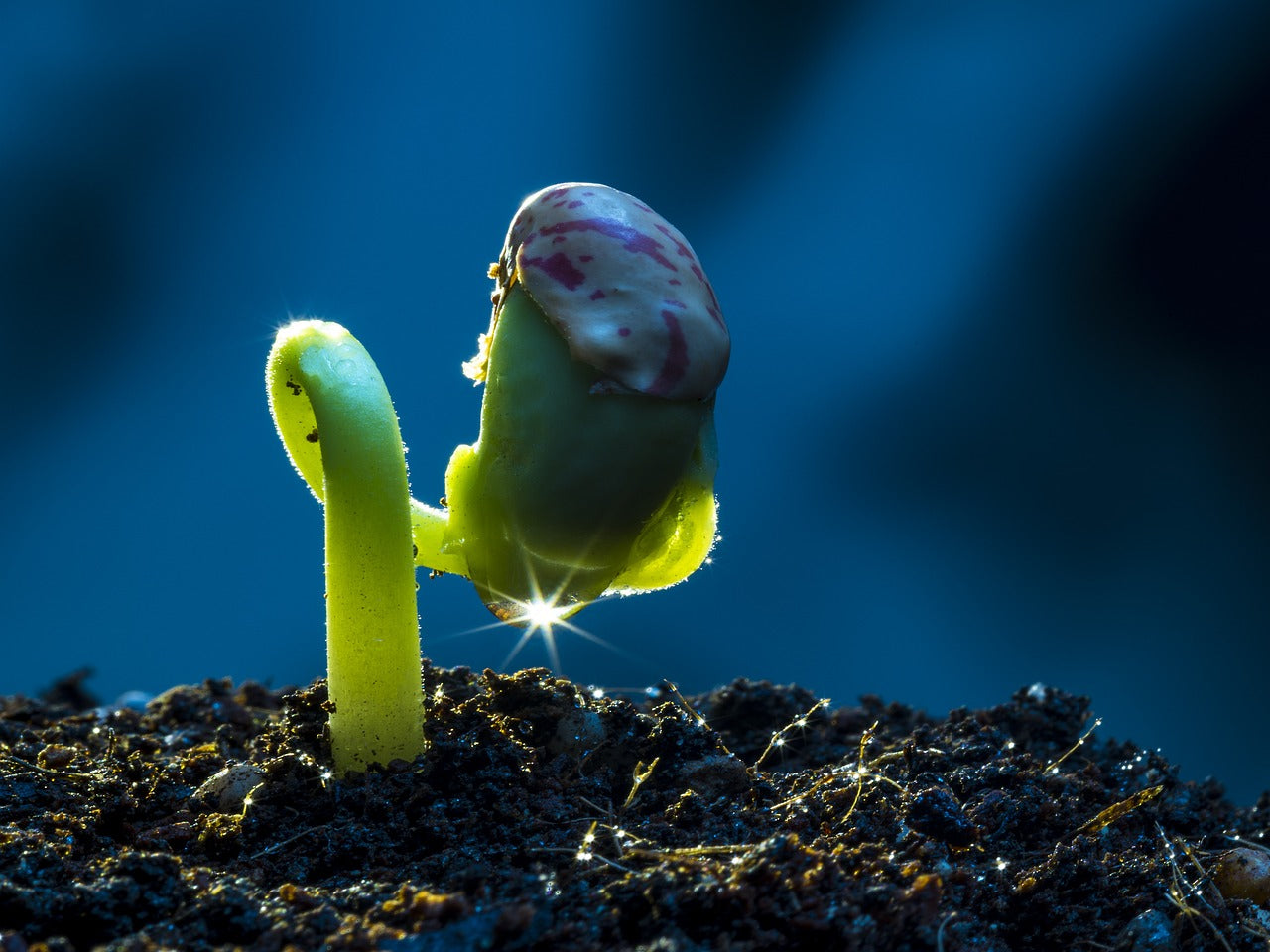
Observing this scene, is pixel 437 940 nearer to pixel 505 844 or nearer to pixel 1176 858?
pixel 505 844

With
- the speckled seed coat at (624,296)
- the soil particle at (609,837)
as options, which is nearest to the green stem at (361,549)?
the soil particle at (609,837)

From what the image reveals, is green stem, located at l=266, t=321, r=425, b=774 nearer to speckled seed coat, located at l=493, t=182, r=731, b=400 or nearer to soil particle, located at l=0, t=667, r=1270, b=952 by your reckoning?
soil particle, located at l=0, t=667, r=1270, b=952

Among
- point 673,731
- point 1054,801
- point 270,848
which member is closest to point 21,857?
point 270,848

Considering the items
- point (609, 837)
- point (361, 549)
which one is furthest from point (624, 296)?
point (609, 837)

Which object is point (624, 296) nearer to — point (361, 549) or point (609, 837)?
point (361, 549)

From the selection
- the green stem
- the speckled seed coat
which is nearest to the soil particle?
the green stem
